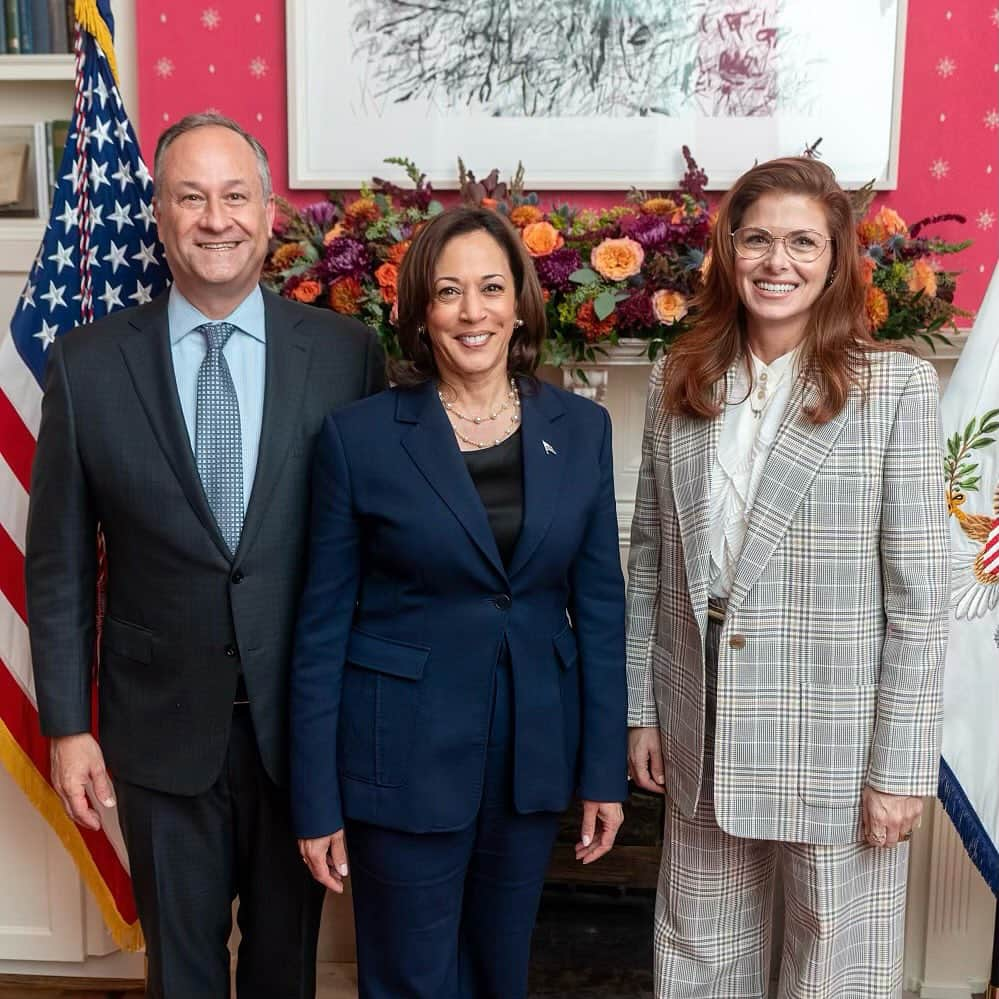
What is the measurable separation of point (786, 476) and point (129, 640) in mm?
992

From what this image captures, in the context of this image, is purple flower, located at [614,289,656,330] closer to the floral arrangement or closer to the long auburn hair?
the floral arrangement

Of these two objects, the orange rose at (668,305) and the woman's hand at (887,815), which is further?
the orange rose at (668,305)

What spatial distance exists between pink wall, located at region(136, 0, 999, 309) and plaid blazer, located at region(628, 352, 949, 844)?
1.13 metres

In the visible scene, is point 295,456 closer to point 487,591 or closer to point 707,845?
point 487,591

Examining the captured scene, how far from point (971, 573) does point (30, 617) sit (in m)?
1.60

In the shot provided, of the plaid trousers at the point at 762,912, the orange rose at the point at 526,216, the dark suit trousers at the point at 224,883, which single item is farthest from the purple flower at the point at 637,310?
the dark suit trousers at the point at 224,883

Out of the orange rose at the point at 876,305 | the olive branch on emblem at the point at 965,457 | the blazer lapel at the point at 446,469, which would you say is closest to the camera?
the blazer lapel at the point at 446,469

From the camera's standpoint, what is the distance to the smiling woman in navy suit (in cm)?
150

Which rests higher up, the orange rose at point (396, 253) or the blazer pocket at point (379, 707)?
the orange rose at point (396, 253)

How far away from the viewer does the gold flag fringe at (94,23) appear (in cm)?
196

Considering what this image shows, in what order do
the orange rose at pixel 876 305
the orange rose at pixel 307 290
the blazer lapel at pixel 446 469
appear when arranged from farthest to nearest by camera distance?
the orange rose at pixel 307 290
the orange rose at pixel 876 305
the blazer lapel at pixel 446 469

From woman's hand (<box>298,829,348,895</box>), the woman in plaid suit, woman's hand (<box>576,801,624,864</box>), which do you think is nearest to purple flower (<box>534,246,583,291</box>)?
the woman in plaid suit

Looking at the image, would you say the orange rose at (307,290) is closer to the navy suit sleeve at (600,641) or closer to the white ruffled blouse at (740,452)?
the navy suit sleeve at (600,641)

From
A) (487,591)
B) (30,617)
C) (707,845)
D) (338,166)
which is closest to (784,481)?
(487,591)
